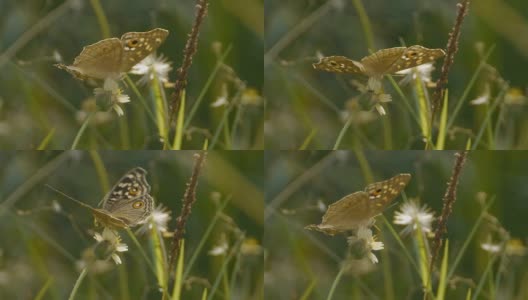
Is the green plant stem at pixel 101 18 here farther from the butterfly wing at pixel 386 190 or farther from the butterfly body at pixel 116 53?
the butterfly wing at pixel 386 190

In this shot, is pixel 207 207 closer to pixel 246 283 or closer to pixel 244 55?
pixel 246 283

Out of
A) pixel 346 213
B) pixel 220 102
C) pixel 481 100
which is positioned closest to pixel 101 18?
pixel 220 102

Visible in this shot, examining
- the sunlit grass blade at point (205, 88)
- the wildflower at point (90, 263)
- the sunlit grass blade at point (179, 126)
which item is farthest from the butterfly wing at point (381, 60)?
the wildflower at point (90, 263)

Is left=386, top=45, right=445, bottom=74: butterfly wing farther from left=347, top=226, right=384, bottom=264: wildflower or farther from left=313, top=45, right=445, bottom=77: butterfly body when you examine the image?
left=347, top=226, right=384, bottom=264: wildflower

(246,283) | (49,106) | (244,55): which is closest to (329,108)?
(244,55)

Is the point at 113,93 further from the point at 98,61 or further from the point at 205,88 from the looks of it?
the point at 205,88

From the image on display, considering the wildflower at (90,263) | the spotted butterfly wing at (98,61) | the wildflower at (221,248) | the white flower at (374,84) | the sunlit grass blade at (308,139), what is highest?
the spotted butterfly wing at (98,61)
